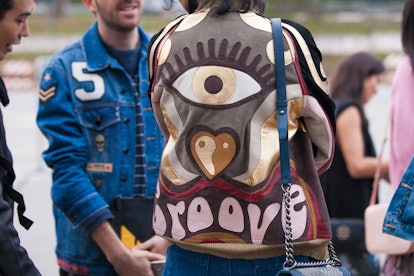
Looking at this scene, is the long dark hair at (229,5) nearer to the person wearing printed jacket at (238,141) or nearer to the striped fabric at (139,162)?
the person wearing printed jacket at (238,141)

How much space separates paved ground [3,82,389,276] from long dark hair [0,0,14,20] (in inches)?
116

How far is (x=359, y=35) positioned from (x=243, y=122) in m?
27.6

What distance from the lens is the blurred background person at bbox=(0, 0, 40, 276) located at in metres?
2.78

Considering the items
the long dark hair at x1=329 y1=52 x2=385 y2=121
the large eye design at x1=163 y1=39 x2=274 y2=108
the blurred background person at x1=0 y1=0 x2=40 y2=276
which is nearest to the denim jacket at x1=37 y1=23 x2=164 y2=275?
the blurred background person at x1=0 y1=0 x2=40 y2=276

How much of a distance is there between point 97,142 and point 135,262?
0.54m

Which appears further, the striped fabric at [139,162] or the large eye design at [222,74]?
the striped fabric at [139,162]

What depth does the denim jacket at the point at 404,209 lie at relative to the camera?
347cm

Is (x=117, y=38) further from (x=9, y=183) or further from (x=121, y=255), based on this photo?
(x=9, y=183)

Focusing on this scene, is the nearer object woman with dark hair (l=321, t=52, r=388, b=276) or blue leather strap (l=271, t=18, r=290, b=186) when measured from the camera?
blue leather strap (l=271, t=18, r=290, b=186)

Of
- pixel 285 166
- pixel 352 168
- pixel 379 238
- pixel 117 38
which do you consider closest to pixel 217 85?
pixel 285 166

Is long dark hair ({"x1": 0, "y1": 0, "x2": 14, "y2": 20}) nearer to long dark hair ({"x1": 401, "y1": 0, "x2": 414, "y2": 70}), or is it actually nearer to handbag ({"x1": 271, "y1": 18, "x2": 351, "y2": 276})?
handbag ({"x1": 271, "y1": 18, "x2": 351, "y2": 276})

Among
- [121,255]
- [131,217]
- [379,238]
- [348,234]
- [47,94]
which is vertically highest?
[47,94]

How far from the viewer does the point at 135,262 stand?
3.70 metres

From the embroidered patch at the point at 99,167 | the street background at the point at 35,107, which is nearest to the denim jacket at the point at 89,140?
the embroidered patch at the point at 99,167
